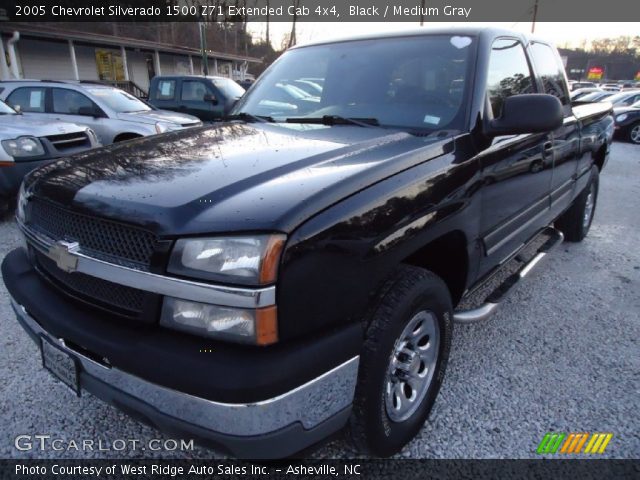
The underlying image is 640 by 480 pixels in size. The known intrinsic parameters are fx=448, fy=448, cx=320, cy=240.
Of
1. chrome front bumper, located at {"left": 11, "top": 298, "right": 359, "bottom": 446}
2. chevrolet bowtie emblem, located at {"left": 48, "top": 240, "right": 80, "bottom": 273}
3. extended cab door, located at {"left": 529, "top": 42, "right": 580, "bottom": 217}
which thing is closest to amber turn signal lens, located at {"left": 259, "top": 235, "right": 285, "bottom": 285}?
chrome front bumper, located at {"left": 11, "top": 298, "right": 359, "bottom": 446}

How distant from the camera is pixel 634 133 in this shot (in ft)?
47.2

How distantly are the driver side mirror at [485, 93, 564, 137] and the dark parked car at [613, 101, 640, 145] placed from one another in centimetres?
1501

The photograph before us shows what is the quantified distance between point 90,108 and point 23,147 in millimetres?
2976

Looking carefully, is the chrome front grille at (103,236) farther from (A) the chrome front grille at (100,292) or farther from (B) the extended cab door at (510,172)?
(B) the extended cab door at (510,172)

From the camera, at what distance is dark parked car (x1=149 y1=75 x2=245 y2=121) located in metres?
10.5

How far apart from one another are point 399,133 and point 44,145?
15.4 feet

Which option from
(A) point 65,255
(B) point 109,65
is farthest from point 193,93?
(B) point 109,65

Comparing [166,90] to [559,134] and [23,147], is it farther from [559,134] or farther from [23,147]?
[559,134]

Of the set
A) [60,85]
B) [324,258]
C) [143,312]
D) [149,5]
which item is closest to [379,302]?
[324,258]

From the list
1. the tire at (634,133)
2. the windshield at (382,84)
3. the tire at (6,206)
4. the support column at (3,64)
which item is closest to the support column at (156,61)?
the support column at (3,64)

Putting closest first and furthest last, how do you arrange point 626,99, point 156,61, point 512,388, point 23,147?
point 512,388, point 23,147, point 626,99, point 156,61

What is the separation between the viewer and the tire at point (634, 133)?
46.8ft

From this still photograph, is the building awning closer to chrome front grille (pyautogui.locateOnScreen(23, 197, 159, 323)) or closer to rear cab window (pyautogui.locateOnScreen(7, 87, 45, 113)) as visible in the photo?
rear cab window (pyautogui.locateOnScreen(7, 87, 45, 113))

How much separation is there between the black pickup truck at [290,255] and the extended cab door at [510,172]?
0.02m
